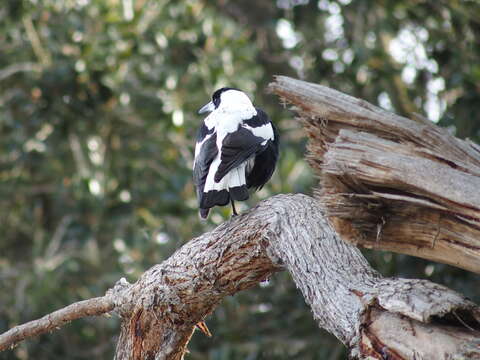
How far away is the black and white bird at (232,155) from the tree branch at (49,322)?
0.50 metres

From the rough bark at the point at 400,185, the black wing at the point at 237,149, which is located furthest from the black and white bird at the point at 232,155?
the rough bark at the point at 400,185

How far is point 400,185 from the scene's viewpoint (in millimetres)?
2443

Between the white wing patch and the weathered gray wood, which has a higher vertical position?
the white wing patch

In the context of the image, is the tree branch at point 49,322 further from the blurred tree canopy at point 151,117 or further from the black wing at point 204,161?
the blurred tree canopy at point 151,117

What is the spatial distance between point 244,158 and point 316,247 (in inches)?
31.3

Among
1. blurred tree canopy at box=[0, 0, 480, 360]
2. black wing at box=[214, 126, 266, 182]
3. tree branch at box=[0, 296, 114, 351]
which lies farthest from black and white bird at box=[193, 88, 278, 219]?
blurred tree canopy at box=[0, 0, 480, 360]

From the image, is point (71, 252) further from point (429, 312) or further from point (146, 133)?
point (429, 312)

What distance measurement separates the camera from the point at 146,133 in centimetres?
637

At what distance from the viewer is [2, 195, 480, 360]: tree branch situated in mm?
2152

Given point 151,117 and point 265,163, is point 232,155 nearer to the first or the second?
point 265,163

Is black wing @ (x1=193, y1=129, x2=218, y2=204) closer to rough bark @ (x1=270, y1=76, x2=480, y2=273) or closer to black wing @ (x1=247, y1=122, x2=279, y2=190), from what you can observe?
black wing @ (x1=247, y1=122, x2=279, y2=190)

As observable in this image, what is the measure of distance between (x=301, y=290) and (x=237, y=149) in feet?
2.89

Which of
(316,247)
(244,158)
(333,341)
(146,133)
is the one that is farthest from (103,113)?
(316,247)

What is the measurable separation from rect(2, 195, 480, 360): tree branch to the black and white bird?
0.29 m
